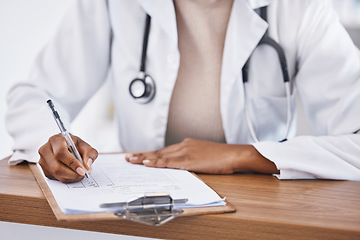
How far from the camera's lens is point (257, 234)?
1.97ft

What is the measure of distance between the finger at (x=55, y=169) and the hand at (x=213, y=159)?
196 mm

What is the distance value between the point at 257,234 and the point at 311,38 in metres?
0.71

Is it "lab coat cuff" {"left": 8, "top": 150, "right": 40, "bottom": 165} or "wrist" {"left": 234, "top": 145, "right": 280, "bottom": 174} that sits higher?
"lab coat cuff" {"left": 8, "top": 150, "right": 40, "bottom": 165}

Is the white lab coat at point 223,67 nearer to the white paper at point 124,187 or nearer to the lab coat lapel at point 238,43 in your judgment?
the lab coat lapel at point 238,43

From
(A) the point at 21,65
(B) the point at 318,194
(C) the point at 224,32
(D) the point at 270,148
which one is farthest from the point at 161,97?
(A) the point at 21,65

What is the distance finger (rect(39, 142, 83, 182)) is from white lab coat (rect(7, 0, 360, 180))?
0.23 m

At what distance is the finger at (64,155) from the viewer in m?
0.72

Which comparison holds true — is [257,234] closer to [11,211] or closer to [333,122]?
[11,211]

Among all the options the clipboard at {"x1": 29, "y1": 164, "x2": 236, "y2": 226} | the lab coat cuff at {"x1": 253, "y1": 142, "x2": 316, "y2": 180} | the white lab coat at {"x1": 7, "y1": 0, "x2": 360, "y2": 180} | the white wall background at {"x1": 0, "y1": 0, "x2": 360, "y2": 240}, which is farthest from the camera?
the white wall background at {"x1": 0, "y1": 0, "x2": 360, "y2": 240}

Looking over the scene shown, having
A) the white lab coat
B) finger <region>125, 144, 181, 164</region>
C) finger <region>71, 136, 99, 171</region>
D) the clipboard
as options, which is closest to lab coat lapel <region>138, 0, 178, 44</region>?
the white lab coat

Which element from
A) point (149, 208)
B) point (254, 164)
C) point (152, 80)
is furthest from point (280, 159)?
point (152, 80)

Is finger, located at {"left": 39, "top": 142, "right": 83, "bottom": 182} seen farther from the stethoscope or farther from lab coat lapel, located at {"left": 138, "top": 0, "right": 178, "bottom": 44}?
lab coat lapel, located at {"left": 138, "top": 0, "right": 178, "bottom": 44}

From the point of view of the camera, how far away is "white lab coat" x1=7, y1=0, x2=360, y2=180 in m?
1.08

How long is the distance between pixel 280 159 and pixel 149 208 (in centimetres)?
→ 37
